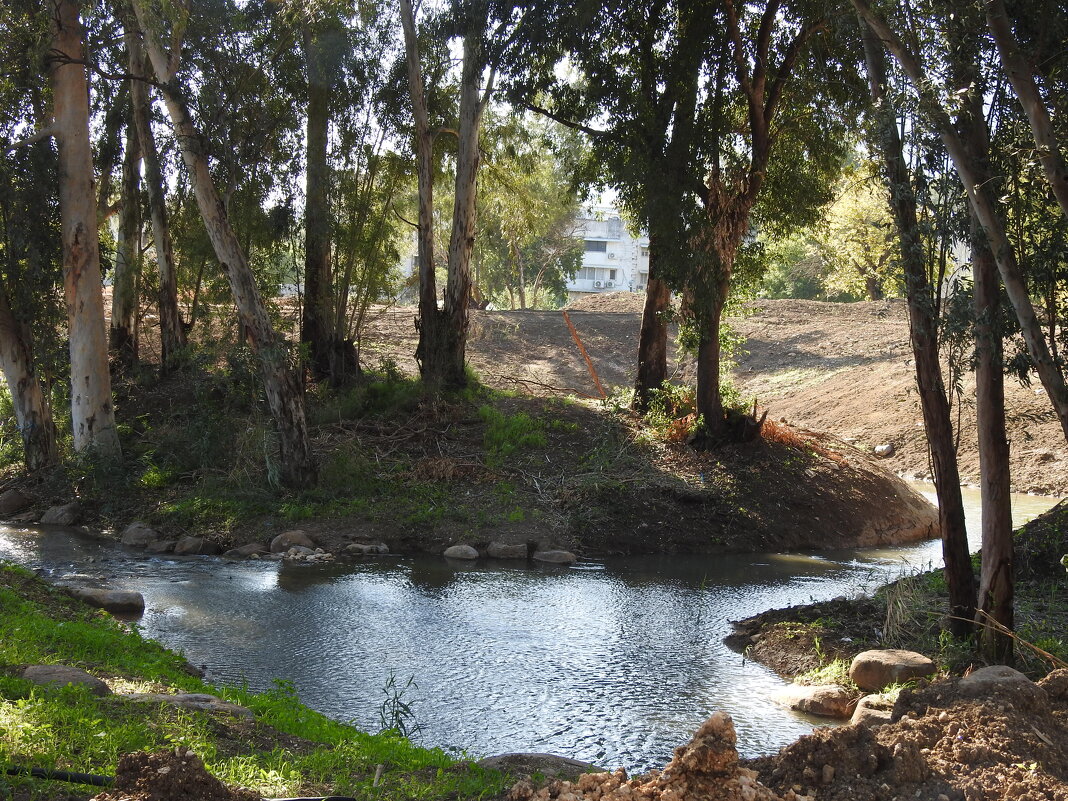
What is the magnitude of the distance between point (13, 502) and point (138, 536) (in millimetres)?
3341

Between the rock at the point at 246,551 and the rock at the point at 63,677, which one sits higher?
the rock at the point at 63,677

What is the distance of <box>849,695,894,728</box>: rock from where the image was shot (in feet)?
20.9

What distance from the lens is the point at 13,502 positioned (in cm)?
1553

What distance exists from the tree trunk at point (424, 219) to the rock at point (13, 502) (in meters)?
7.04

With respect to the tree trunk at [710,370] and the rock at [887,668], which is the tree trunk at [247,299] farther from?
the rock at [887,668]

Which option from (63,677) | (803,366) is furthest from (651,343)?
(63,677)

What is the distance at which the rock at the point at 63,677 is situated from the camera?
5332 mm

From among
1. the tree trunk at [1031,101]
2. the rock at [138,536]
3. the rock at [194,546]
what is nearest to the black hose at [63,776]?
the tree trunk at [1031,101]

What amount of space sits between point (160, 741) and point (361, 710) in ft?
8.02

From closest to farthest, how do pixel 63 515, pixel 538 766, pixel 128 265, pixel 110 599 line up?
pixel 538 766 < pixel 110 599 < pixel 63 515 < pixel 128 265

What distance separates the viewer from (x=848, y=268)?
1497 inches

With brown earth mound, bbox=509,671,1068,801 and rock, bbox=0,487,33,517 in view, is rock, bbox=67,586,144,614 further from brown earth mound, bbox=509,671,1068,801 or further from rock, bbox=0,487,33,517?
rock, bbox=0,487,33,517

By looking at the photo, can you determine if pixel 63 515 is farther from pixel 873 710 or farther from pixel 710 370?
pixel 873 710

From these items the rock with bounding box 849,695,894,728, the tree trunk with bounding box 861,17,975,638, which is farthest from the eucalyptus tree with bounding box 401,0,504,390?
the rock with bounding box 849,695,894,728
